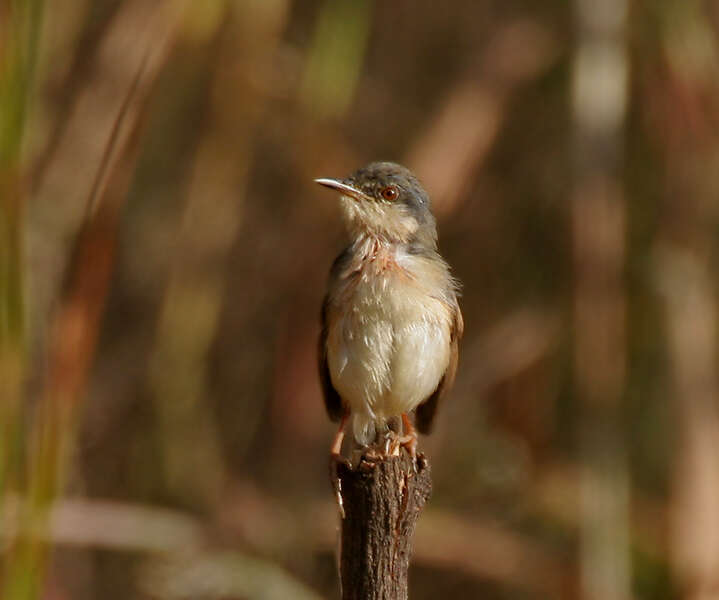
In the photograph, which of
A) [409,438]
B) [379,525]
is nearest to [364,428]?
[409,438]

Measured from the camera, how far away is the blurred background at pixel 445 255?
5840 millimetres

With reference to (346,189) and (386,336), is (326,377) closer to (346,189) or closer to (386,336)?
(386,336)

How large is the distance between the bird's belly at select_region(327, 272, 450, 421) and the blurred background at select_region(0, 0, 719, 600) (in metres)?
1.33

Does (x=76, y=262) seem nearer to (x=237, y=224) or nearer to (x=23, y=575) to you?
(x=23, y=575)

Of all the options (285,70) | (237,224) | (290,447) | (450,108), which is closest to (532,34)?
(450,108)

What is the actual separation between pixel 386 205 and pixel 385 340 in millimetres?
664

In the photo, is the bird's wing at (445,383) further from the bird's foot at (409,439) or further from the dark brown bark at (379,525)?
the dark brown bark at (379,525)

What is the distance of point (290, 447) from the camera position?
6.95 metres

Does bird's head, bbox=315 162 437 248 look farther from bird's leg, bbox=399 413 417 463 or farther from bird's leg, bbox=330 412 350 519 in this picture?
bird's leg, bbox=330 412 350 519

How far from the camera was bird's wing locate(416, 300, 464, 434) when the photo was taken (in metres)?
4.75

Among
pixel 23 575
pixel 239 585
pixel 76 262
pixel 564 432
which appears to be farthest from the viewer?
pixel 564 432

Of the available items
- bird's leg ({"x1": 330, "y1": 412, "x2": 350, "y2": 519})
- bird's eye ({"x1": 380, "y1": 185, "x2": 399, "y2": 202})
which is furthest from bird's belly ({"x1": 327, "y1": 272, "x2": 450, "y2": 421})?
bird's eye ({"x1": 380, "y1": 185, "x2": 399, "y2": 202})

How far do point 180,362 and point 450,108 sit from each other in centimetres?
221

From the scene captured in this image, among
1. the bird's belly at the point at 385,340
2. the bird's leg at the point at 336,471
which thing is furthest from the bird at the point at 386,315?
the bird's leg at the point at 336,471
